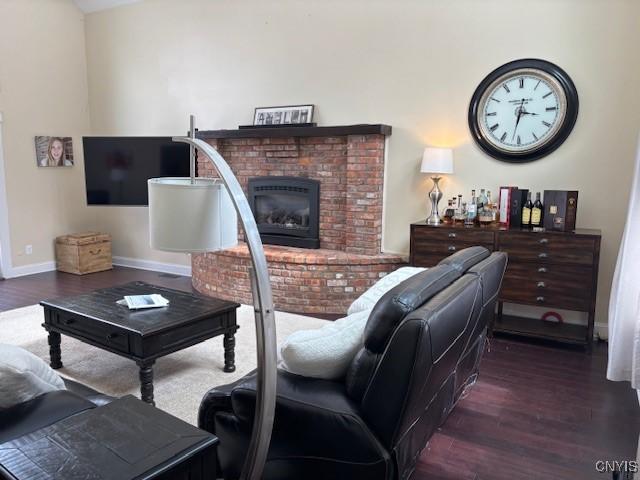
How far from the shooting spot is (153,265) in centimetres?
648

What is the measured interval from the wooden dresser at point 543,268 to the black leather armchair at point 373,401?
1993 mm

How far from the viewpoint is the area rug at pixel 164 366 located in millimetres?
2965

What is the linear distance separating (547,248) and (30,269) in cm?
602

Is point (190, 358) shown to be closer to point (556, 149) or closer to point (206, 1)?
point (556, 149)

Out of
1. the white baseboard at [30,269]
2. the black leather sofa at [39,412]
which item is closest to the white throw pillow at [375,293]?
the black leather sofa at [39,412]

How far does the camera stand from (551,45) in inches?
156

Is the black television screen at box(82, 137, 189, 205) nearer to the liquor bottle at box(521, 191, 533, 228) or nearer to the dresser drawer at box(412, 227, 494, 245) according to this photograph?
the dresser drawer at box(412, 227, 494, 245)

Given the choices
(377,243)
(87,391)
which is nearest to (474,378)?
(377,243)

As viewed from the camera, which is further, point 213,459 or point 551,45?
point 551,45

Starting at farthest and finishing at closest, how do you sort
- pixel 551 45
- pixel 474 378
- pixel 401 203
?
1. pixel 401 203
2. pixel 551 45
3. pixel 474 378

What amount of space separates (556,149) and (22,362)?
3.99 metres

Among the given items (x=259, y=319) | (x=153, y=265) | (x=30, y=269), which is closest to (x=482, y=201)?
(x=259, y=319)

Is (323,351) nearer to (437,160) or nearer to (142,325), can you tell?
(142,325)

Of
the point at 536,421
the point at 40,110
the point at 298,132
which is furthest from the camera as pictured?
the point at 40,110
